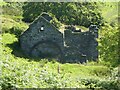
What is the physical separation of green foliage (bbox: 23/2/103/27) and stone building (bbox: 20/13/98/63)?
27.9 ft

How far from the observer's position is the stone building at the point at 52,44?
32.8 metres

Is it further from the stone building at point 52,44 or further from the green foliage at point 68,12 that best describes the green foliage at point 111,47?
the green foliage at point 68,12

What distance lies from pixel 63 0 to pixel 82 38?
1009 centimetres

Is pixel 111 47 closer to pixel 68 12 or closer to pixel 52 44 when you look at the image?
pixel 52 44

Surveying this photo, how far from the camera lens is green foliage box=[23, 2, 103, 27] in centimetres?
4259

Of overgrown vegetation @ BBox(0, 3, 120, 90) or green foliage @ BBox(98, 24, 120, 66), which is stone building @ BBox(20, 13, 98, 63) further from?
green foliage @ BBox(98, 24, 120, 66)

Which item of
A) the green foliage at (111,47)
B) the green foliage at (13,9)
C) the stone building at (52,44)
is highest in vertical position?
the green foliage at (13,9)

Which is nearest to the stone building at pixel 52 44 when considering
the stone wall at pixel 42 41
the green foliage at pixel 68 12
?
the stone wall at pixel 42 41

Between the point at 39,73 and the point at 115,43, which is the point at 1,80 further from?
the point at 115,43

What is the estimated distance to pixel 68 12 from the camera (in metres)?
43.3

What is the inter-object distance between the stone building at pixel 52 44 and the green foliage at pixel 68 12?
8489mm

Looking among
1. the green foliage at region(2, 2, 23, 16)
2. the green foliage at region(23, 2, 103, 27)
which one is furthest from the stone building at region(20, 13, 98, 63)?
the green foliage at region(2, 2, 23, 16)

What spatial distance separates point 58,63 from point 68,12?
1472 cm

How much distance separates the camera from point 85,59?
32.2 m
